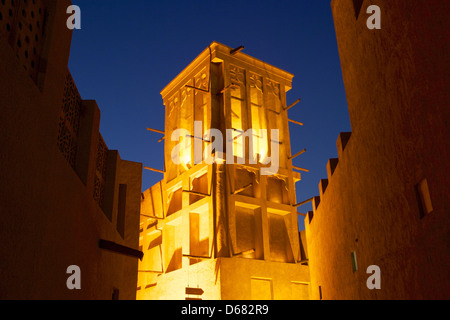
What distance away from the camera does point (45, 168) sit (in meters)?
4.47

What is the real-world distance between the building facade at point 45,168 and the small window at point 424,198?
3.61 meters

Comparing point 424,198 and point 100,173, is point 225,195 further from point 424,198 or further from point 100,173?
point 424,198

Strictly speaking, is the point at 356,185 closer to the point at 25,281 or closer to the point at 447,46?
the point at 447,46

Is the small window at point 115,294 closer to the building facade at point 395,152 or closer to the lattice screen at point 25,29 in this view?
the building facade at point 395,152

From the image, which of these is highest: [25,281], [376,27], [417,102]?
[376,27]

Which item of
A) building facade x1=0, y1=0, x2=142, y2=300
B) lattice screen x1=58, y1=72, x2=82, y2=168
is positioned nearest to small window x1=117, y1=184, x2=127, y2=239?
building facade x1=0, y1=0, x2=142, y2=300

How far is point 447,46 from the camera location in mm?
3346

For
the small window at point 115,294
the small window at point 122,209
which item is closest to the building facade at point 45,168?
the small window at point 115,294

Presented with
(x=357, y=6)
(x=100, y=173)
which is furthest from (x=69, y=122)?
(x=357, y=6)


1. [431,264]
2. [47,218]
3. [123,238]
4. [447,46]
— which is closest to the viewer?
[447,46]

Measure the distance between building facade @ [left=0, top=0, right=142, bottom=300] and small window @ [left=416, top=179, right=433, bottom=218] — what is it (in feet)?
11.8

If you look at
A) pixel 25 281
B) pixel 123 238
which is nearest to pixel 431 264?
pixel 25 281

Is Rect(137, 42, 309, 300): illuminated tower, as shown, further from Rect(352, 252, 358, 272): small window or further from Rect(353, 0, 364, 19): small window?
Rect(353, 0, 364, 19): small window

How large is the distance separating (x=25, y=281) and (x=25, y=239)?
38 centimetres
